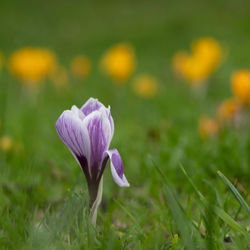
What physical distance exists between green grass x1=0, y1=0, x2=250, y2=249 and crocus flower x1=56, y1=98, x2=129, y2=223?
84 mm

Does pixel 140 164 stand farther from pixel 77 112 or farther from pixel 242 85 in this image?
pixel 77 112

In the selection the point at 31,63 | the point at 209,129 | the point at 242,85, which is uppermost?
the point at 242,85

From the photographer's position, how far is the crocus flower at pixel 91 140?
1.07m

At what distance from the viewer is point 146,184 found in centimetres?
189

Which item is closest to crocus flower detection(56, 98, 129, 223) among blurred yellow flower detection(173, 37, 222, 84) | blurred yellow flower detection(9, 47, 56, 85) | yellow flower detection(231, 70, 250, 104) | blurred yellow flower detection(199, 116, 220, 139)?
yellow flower detection(231, 70, 250, 104)

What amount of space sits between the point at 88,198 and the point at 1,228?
1.04 ft

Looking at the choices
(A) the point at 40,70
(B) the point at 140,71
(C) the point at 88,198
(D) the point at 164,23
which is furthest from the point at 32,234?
(D) the point at 164,23

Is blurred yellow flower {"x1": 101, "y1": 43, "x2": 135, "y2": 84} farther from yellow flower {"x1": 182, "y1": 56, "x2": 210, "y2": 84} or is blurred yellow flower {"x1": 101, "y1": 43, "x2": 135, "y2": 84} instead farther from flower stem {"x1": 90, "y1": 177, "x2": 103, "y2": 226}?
flower stem {"x1": 90, "y1": 177, "x2": 103, "y2": 226}

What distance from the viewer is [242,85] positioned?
230 cm

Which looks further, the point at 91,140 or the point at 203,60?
the point at 203,60

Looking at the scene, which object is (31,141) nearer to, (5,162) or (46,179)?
(5,162)

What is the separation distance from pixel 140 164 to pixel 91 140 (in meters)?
1.03

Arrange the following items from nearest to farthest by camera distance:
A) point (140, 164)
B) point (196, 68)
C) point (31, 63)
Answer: point (140, 164)
point (196, 68)
point (31, 63)

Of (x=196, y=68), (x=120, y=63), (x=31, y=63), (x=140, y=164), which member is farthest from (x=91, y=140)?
(x=31, y=63)
